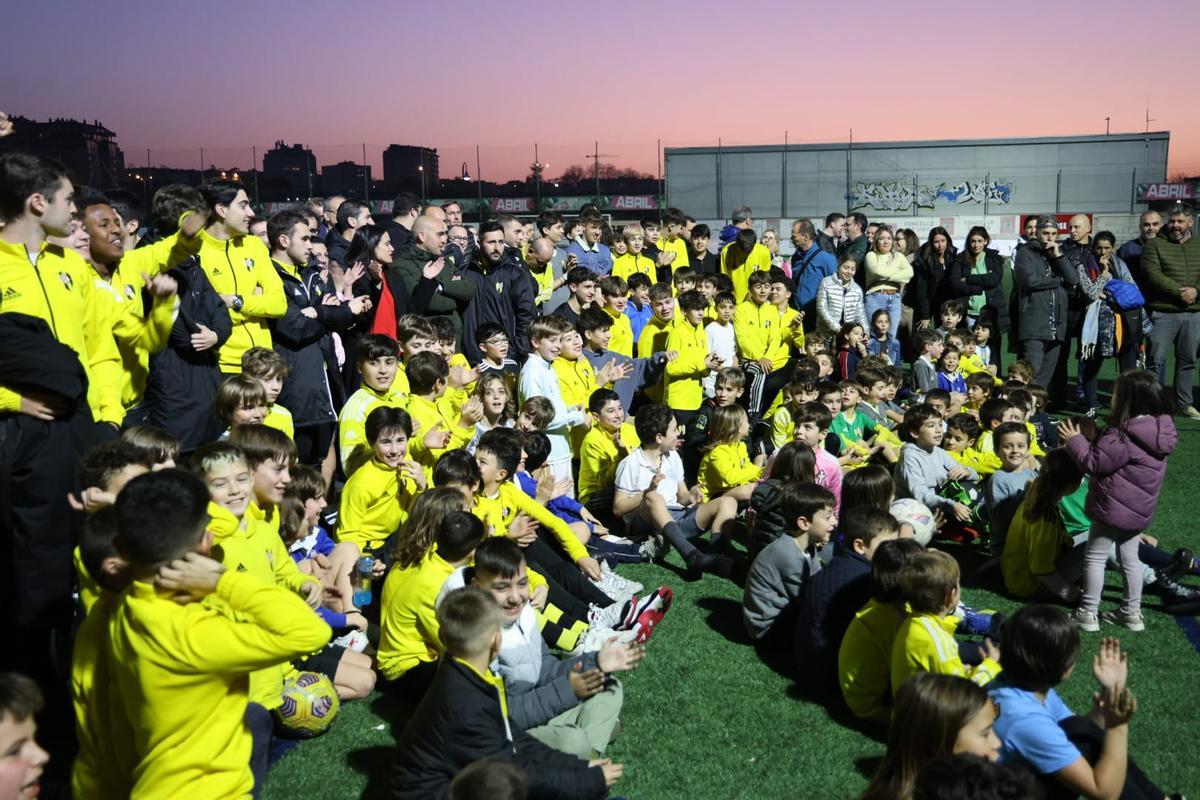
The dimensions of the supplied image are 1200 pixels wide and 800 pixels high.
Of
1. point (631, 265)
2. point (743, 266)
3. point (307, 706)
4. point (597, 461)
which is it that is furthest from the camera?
point (743, 266)

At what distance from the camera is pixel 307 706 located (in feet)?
14.5

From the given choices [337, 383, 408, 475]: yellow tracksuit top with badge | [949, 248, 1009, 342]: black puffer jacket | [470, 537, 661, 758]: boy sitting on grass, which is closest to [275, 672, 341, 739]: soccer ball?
[470, 537, 661, 758]: boy sitting on grass

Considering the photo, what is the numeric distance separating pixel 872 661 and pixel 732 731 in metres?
0.73

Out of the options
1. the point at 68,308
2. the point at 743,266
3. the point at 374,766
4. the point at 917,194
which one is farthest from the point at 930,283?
the point at 917,194

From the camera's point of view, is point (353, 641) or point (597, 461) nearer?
point (353, 641)

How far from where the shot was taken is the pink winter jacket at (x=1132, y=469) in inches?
211

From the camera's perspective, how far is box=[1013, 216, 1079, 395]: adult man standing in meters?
11.2

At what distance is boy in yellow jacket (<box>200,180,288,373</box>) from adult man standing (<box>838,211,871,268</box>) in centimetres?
758

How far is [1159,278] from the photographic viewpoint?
36.0ft

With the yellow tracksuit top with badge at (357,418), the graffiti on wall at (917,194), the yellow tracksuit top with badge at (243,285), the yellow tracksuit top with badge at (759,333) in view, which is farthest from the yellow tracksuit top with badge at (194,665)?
the graffiti on wall at (917,194)

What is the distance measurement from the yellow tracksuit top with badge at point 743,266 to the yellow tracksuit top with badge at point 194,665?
977 centimetres

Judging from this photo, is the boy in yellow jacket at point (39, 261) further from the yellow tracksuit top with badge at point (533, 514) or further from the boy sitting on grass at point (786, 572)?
the boy sitting on grass at point (786, 572)

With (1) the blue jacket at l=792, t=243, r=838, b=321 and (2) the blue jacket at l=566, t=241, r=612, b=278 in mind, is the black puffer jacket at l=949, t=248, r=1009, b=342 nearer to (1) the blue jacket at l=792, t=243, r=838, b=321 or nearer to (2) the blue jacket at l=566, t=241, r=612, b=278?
(1) the blue jacket at l=792, t=243, r=838, b=321

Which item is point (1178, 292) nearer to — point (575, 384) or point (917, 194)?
point (575, 384)
